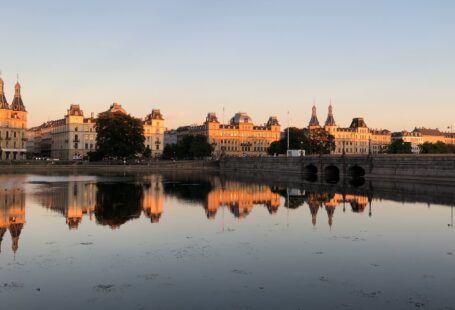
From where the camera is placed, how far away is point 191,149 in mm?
169875

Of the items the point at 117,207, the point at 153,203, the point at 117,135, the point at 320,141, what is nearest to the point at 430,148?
the point at 320,141

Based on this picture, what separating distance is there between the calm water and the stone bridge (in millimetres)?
31826

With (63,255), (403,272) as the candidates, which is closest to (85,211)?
(63,255)

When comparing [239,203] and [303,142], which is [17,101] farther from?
[239,203]

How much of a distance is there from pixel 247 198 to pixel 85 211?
18992mm

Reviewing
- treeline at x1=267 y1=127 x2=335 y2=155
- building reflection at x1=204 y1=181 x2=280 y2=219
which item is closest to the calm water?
building reflection at x1=204 y1=181 x2=280 y2=219

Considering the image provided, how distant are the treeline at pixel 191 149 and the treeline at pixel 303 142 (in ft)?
75.0

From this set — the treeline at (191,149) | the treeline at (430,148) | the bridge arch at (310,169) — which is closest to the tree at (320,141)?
the treeline at (430,148)

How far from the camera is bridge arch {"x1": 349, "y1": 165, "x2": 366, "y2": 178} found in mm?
95738

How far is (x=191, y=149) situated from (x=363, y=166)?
8813 cm

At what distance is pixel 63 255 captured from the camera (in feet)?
75.5

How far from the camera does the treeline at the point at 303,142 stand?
163m

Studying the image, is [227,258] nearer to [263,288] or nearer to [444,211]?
[263,288]

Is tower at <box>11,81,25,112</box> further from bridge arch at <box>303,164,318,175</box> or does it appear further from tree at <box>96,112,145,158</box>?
bridge arch at <box>303,164,318,175</box>
